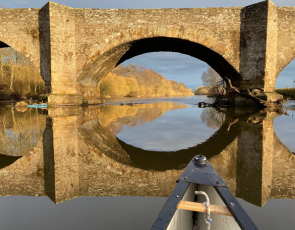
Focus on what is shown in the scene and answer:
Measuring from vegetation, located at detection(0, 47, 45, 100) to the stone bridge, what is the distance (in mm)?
11648

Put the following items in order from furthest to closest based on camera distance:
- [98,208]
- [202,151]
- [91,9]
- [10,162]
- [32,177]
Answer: [91,9] → [202,151] → [10,162] → [32,177] → [98,208]

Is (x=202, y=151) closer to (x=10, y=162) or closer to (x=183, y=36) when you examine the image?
(x=10, y=162)

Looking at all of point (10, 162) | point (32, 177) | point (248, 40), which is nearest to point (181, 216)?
point (32, 177)

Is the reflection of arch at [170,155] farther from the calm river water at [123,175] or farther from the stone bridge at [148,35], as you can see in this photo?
the stone bridge at [148,35]

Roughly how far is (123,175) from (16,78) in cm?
2382

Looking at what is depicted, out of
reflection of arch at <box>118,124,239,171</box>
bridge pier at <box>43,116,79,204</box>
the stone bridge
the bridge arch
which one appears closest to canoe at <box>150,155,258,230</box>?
reflection of arch at <box>118,124,239,171</box>

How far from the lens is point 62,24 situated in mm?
10625

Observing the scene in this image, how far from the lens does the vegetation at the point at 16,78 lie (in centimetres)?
2117

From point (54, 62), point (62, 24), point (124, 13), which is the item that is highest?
point (124, 13)

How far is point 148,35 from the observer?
10.7m

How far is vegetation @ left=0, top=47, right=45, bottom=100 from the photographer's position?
69.5ft

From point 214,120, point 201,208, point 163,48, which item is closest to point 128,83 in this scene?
point 163,48

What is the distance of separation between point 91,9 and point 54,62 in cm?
347

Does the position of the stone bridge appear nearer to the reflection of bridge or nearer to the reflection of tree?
the reflection of tree
